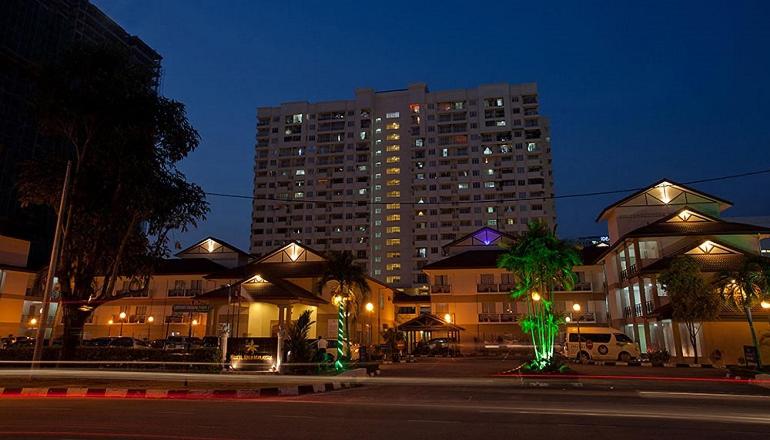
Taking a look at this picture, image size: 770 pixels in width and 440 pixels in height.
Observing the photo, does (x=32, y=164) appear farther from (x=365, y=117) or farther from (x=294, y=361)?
(x=365, y=117)

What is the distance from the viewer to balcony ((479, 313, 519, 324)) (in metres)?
46.5

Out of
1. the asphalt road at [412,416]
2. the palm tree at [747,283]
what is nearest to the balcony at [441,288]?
the palm tree at [747,283]

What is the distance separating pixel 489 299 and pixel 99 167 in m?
35.1

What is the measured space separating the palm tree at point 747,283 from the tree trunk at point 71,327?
3125 cm

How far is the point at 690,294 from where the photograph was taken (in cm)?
2897

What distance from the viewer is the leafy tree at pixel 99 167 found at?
22828mm

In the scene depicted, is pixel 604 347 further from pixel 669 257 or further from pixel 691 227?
pixel 691 227

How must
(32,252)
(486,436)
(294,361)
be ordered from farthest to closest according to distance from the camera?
(32,252)
(294,361)
(486,436)

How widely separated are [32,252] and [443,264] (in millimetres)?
54997

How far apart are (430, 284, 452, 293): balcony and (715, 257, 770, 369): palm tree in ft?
83.5

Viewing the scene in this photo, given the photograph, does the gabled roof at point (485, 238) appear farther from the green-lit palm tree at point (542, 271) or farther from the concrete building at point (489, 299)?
the green-lit palm tree at point (542, 271)

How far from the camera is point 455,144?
333 feet

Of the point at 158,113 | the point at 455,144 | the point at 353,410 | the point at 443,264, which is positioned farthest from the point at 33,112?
the point at 455,144

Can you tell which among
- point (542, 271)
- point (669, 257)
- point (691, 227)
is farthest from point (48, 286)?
point (691, 227)
